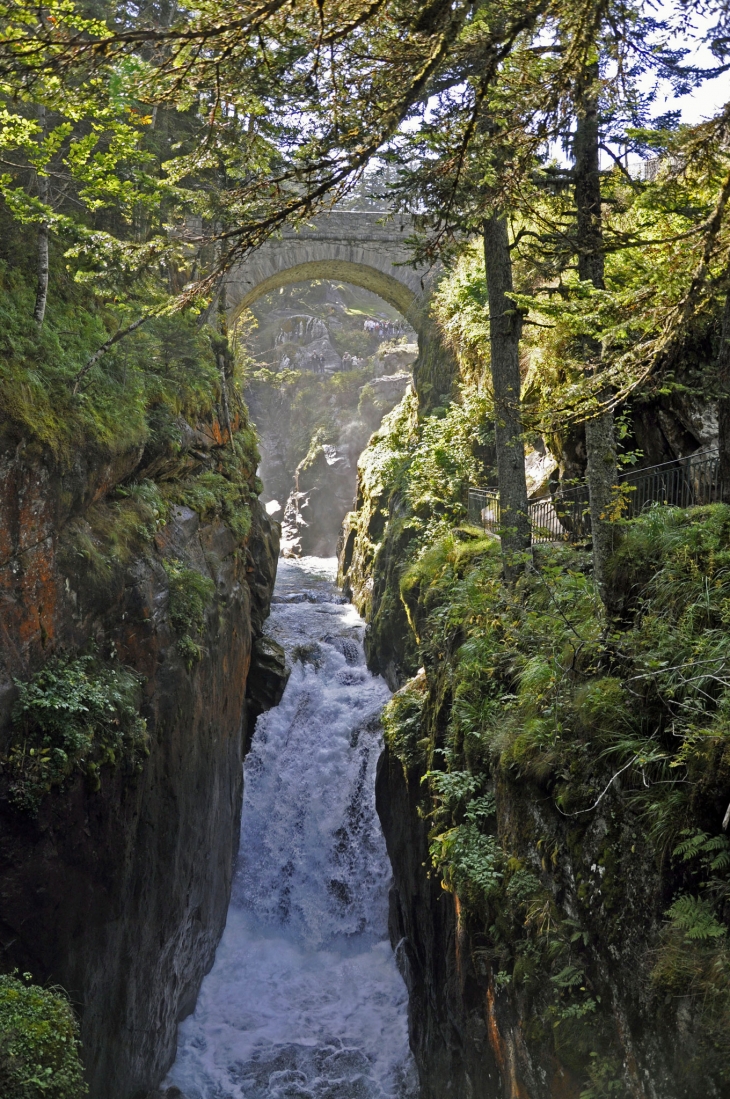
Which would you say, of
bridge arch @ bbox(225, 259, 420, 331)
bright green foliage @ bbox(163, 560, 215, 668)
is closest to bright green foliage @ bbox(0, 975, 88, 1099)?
bright green foliage @ bbox(163, 560, 215, 668)

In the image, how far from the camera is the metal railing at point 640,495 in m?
9.45

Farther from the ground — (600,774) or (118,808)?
(600,774)

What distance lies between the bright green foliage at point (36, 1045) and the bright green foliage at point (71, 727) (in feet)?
5.74

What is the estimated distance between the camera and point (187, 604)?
39.4ft

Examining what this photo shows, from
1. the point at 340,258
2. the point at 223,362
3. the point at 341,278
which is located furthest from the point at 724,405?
the point at 341,278

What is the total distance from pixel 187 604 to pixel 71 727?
356 centimetres

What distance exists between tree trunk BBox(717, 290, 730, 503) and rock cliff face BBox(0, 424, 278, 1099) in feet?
23.0

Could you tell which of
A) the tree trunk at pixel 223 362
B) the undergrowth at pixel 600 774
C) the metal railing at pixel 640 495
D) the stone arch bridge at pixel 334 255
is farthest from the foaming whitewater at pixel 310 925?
the stone arch bridge at pixel 334 255

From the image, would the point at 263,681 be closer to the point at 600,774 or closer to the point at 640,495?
the point at 640,495

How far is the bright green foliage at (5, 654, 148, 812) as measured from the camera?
830 cm

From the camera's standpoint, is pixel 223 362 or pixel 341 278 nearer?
pixel 223 362

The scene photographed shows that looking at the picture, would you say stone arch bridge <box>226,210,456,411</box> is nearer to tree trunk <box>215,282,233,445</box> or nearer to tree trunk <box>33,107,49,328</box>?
tree trunk <box>215,282,233,445</box>

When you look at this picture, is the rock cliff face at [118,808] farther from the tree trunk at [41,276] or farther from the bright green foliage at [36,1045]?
the tree trunk at [41,276]

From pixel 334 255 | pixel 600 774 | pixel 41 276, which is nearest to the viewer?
pixel 600 774
